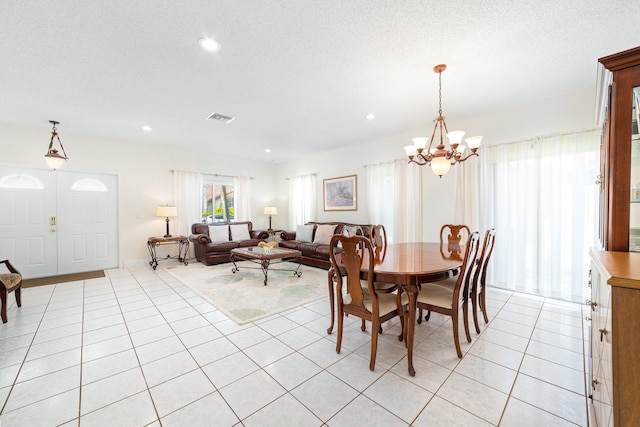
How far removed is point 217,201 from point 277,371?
5769 millimetres

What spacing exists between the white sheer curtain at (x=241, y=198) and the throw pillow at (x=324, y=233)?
2.39 m

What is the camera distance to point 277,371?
75.7 inches

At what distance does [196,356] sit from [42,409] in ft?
2.88

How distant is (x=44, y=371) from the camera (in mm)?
1941

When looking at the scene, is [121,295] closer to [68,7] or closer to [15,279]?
[15,279]

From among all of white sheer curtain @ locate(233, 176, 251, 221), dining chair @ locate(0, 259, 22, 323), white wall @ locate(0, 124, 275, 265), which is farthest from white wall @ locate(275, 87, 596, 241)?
dining chair @ locate(0, 259, 22, 323)

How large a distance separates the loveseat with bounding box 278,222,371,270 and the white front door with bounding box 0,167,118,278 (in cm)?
373

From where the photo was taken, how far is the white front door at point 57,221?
14.5 ft

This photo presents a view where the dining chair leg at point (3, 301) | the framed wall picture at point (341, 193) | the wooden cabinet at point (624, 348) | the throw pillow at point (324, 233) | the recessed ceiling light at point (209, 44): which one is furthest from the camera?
the framed wall picture at point (341, 193)

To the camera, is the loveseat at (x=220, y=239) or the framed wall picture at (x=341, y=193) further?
the framed wall picture at (x=341, y=193)

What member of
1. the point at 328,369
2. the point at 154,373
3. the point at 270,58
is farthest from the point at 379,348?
the point at 270,58

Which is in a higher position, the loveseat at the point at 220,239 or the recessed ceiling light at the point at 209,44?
the recessed ceiling light at the point at 209,44

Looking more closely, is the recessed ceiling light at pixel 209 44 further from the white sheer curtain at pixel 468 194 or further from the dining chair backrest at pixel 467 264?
the white sheer curtain at pixel 468 194

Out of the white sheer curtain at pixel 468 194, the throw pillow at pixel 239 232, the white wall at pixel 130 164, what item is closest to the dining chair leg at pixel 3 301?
the white wall at pixel 130 164
